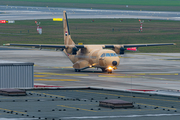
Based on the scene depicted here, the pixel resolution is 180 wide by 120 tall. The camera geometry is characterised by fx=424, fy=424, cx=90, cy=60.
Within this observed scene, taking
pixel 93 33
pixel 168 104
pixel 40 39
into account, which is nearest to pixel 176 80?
pixel 168 104

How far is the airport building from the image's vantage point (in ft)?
118

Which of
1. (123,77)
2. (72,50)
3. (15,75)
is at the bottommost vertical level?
(15,75)

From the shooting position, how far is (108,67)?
54906mm

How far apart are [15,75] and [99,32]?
327 ft

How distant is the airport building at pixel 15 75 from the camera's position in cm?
3588

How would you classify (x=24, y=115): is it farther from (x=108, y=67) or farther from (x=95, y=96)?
(x=108, y=67)

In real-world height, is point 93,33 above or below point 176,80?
above

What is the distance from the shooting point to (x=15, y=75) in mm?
36219

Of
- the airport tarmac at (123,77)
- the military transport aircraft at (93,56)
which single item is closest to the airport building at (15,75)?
the airport tarmac at (123,77)

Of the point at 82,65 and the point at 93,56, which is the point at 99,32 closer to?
the point at 82,65

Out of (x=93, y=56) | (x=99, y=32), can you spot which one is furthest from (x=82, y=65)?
(x=99, y=32)

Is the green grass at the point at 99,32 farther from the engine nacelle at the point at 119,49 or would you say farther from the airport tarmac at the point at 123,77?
the engine nacelle at the point at 119,49

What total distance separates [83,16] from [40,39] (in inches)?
2436

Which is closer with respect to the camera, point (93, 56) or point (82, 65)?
point (93, 56)
